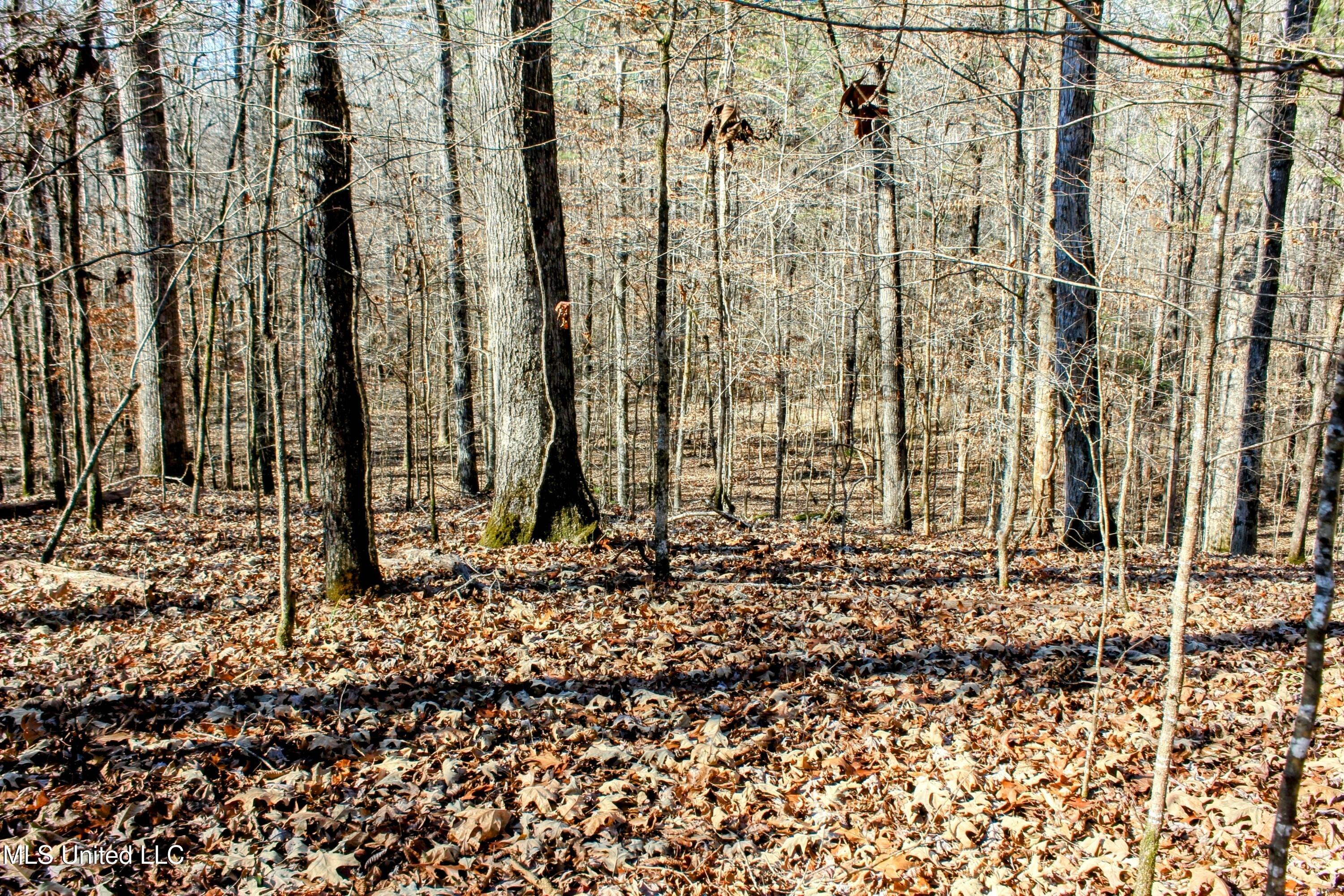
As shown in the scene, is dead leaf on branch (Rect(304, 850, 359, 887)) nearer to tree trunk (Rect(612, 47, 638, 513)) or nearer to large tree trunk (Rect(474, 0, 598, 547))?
large tree trunk (Rect(474, 0, 598, 547))

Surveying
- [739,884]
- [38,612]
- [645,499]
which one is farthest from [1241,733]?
[645,499]

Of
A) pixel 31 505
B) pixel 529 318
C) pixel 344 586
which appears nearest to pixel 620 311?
pixel 529 318

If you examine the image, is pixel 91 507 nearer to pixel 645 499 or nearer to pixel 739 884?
pixel 739 884

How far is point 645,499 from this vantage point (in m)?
22.0

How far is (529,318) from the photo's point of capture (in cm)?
725

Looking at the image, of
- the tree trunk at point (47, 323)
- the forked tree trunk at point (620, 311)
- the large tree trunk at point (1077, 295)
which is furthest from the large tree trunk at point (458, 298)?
the large tree trunk at point (1077, 295)

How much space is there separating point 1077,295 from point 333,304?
7.57m

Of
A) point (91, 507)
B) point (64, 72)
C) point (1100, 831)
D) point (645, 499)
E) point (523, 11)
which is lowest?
point (645, 499)

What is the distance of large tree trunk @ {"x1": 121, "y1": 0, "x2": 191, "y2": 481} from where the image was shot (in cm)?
1052

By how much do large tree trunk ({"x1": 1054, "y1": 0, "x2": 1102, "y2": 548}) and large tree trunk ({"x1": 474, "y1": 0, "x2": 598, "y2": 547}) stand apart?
4937 mm

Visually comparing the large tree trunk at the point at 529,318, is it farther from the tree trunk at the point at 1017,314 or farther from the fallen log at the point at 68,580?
the tree trunk at the point at 1017,314

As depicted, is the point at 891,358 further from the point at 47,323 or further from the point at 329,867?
the point at 47,323

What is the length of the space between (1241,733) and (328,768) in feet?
15.9

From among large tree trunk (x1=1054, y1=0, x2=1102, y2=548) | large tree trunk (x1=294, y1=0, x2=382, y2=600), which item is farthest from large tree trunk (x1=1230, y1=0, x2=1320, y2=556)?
large tree trunk (x1=294, y1=0, x2=382, y2=600)
